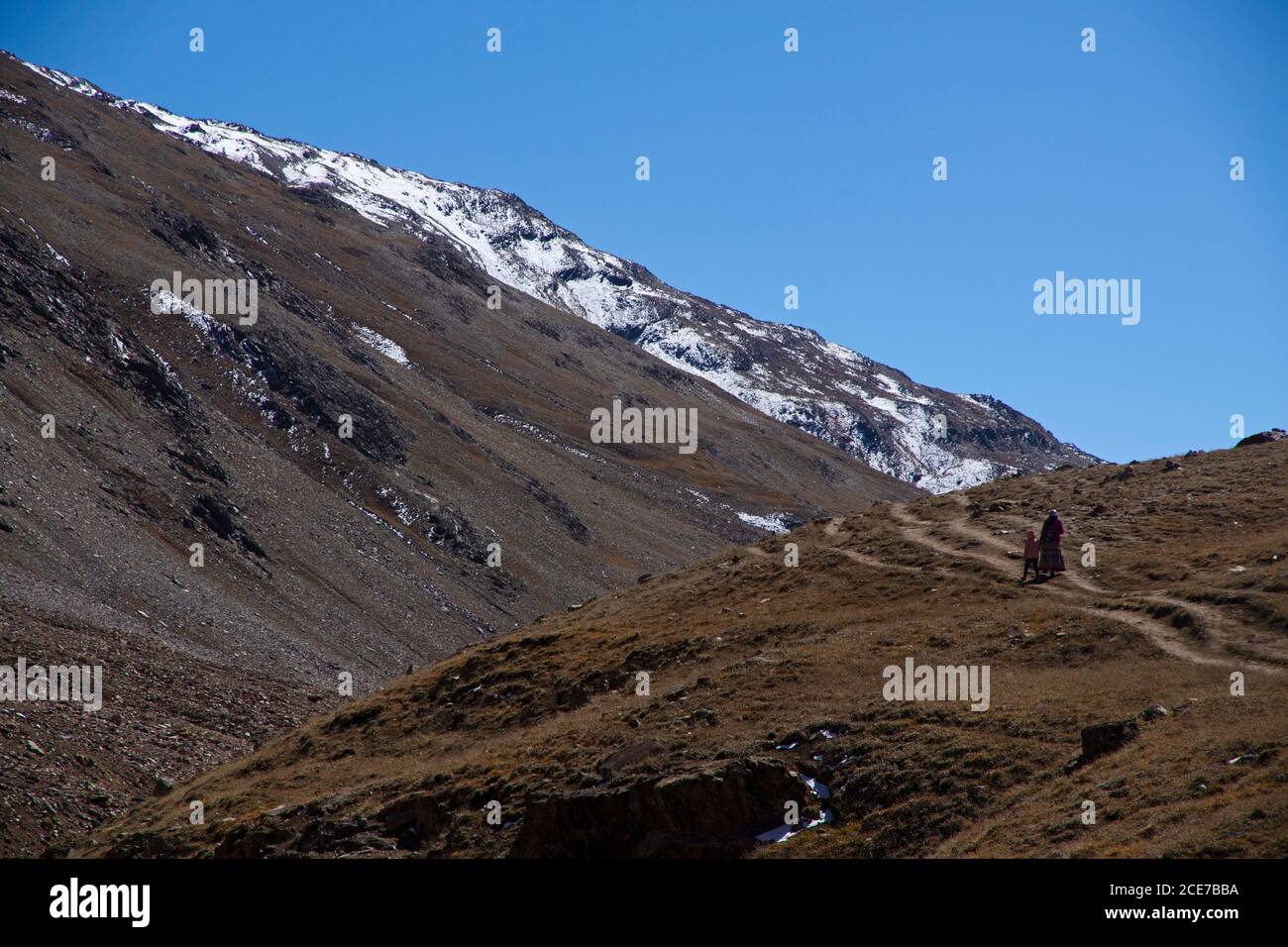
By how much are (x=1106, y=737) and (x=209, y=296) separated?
120 meters

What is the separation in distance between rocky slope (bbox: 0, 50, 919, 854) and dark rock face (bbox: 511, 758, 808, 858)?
1772cm

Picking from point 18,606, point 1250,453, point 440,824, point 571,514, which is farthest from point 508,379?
point 440,824

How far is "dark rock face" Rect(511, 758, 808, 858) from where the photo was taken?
24.0m

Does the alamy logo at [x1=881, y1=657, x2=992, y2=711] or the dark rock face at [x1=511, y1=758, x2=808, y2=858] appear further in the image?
the alamy logo at [x1=881, y1=657, x2=992, y2=711]

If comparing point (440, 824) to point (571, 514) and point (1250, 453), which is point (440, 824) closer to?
point (1250, 453)

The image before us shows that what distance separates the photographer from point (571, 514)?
135 m

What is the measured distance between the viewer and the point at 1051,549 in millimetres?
37094
